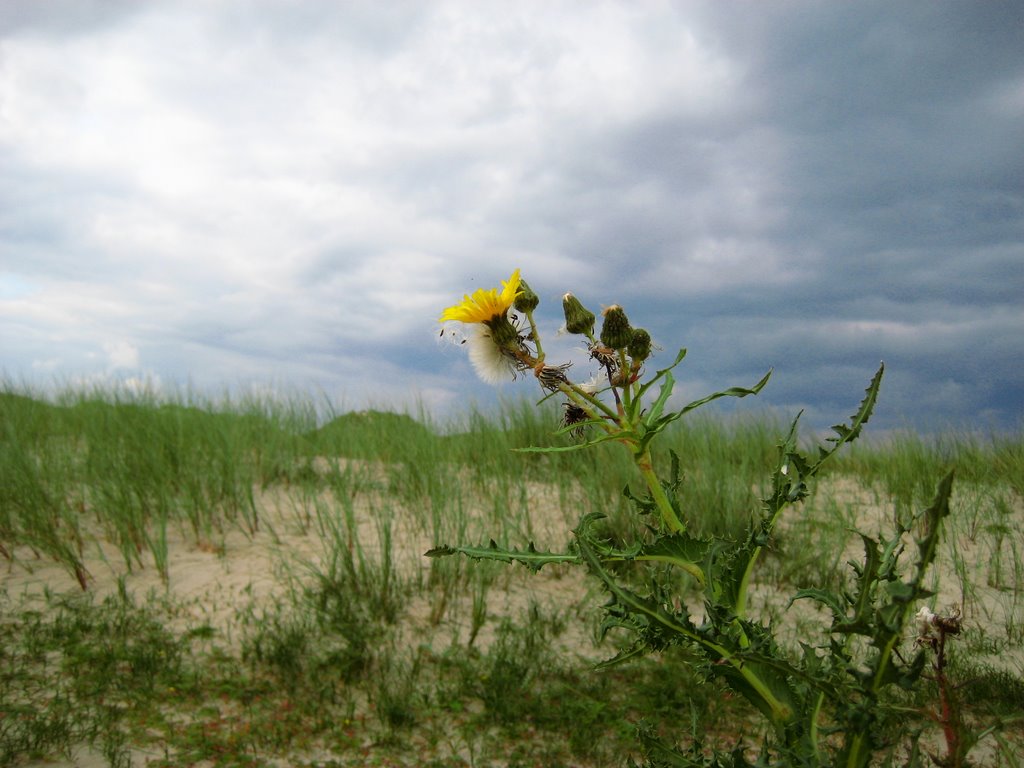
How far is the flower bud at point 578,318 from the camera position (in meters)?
1.59

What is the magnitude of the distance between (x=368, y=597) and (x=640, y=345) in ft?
9.30

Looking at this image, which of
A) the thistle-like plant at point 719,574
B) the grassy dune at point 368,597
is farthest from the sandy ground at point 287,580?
the thistle-like plant at point 719,574

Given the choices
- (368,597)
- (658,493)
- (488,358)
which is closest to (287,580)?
(368,597)

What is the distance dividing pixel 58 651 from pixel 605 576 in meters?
3.39

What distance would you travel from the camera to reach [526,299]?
1.61 metres

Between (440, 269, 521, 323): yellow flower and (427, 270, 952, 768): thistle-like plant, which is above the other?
(440, 269, 521, 323): yellow flower

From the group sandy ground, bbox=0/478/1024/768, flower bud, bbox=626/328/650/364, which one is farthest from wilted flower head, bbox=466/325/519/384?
sandy ground, bbox=0/478/1024/768

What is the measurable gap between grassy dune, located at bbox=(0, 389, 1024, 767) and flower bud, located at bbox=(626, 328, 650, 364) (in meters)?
0.94

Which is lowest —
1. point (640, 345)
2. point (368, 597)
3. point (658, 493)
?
point (368, 597)

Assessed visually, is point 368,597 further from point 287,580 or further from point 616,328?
point 616,328

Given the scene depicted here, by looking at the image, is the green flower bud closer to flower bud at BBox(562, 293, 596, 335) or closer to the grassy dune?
flower bud at BBox(562, 293, 596, 335)

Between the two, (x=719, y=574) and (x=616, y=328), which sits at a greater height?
(x=616, y=328)

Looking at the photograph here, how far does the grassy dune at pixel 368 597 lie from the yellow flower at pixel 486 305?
1110mm

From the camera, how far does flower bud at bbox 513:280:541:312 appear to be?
5.27ft
